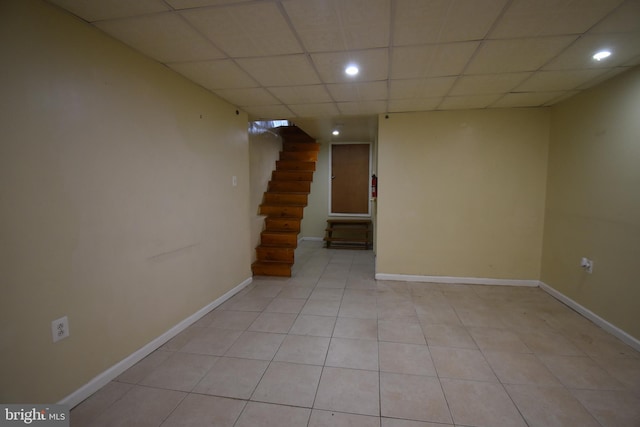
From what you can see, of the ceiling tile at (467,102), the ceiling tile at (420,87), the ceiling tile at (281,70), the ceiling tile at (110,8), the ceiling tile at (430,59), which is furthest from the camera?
the ceiling tile at (467,102)

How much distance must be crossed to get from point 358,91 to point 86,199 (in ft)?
7.94

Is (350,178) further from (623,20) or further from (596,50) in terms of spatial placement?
(623,20)

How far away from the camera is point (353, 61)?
7.04 ft

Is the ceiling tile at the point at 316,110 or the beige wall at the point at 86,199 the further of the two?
the ceiling tile at the point at 316,110

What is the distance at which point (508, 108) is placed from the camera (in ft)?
11.1

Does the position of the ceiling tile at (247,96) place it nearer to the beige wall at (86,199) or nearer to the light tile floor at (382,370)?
the beige wall at (86,199)

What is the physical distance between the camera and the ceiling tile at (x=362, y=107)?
319 cm

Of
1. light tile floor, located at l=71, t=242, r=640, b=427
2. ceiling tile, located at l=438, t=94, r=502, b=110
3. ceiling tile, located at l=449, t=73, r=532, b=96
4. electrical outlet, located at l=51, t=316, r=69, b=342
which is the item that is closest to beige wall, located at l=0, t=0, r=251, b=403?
electrical outlet, located at l=51, t=316, r=69, b=342

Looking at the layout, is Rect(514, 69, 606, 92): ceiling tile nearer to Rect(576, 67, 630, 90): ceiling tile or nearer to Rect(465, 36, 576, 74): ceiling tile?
Rect(576, 67, 630, 90): ceiling tile

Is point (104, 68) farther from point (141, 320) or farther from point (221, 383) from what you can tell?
point (221, 383)

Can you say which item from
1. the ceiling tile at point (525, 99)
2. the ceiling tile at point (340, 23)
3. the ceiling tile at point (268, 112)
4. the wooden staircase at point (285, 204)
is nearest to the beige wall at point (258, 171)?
the wooden staircase at point (285, 204)

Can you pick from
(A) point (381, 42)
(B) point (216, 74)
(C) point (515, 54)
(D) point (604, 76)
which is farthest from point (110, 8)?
(D) point (604, 76)

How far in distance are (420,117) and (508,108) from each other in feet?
3.40

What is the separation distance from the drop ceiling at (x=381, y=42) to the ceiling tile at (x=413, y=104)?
0.69 ft
